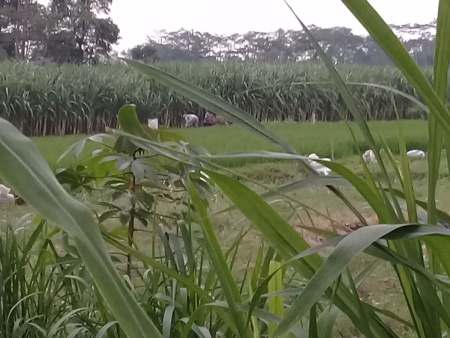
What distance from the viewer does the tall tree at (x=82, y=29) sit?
81cm

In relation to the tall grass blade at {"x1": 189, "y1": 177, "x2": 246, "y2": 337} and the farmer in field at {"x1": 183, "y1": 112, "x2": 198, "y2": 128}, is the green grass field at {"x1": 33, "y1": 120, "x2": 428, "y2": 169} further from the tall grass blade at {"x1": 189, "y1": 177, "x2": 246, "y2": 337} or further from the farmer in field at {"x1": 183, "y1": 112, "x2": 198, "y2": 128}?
the tall grass blade at {"x1": 189, "y1": 177, "x2": 246, "y2": 337}

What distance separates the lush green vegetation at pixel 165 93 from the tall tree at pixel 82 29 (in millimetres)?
35

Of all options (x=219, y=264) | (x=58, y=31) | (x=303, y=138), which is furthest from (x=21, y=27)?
(x=219, y=264)

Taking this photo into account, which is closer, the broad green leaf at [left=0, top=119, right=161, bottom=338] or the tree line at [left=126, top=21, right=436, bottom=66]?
the broad green leaf at [left=0, top=119, right=161, bottom=338]

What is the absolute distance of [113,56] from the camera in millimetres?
824

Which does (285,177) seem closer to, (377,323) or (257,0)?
(257,0)


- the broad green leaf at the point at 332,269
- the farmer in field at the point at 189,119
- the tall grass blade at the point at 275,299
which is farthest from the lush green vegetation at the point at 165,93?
the broad green leaf at the point at 332,269

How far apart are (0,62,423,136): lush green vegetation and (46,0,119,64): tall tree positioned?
0.04 m

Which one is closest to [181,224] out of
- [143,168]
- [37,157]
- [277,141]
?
[143,168]

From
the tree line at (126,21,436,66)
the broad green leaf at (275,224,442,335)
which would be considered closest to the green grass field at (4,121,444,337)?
the tree line at (126,21,436,66)

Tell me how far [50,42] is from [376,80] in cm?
49

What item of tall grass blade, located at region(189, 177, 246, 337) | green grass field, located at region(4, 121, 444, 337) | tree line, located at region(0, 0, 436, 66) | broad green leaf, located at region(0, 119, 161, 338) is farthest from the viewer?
tree line, located at region(0, 0, 436, 66)

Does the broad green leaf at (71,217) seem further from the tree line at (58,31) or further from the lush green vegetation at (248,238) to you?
the tree line at (58,31)

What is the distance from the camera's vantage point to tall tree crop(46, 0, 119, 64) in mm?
815
